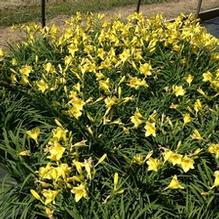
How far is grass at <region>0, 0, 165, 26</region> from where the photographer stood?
8.32m

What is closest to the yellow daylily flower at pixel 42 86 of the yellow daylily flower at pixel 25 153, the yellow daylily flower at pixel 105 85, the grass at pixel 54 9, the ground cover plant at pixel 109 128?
the ground cover plant at pixel 109 128

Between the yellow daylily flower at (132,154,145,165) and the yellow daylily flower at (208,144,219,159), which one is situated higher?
the yellow daylily flower at (208,144,219,159)

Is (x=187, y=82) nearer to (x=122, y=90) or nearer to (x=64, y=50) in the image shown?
(x=122, y=90)

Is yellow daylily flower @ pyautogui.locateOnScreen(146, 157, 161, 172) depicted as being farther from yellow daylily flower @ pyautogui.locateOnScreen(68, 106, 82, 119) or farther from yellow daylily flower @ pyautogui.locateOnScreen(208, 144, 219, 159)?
yellow daylily flower @ pyautogui.locateOnScreen(68, 106, 82, 119)

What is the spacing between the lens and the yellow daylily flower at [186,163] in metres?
3.08

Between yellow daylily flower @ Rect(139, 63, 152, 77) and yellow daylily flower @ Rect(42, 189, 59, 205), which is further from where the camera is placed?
yellow daylily flower @ Rect(139, 63, 152, 77)

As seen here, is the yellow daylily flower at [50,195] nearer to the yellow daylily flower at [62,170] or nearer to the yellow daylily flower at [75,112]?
the yellow daylily flower at [62,170]

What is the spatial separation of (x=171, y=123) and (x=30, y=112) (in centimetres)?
118

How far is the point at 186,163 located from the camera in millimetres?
3096

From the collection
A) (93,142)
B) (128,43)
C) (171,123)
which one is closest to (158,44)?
(128,43)

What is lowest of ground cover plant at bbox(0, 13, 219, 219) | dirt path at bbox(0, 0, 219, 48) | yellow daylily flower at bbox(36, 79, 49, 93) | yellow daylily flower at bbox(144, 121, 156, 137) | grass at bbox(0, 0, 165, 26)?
dirt path at bbox(0, 0, 219, 48)

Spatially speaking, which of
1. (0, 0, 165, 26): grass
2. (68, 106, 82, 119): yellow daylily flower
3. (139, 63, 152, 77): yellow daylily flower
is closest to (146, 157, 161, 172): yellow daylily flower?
(68, 106, 82, 119): yellow daylily flower

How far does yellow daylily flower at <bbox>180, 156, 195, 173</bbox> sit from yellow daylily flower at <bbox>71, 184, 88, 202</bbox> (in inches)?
28.1

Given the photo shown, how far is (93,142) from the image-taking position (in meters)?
3.43
